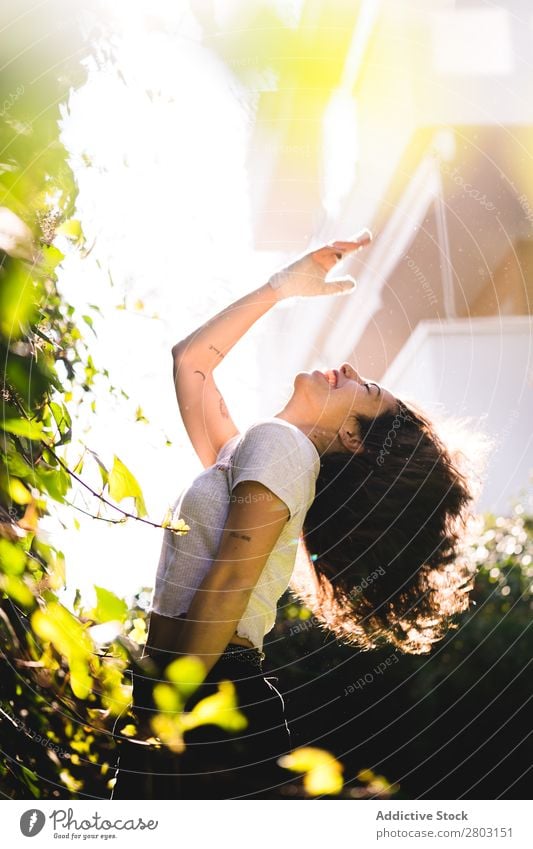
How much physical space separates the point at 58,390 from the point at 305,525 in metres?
0.44

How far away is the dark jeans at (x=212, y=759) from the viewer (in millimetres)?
910

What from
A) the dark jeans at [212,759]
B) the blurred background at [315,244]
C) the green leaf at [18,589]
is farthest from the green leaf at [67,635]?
the dark jeans at [212,759]

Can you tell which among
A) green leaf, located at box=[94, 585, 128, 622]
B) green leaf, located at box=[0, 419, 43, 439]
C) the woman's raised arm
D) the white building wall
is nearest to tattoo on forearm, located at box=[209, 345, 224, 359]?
the woman's raised arm

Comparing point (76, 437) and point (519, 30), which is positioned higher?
point (519, 30)

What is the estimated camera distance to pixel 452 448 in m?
1.11

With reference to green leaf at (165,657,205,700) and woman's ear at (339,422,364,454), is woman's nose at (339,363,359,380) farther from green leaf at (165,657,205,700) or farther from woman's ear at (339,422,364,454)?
green leaf at (165,657,205,700)

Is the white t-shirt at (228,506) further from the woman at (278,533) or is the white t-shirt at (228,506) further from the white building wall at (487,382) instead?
the white building wall at (487,382)
